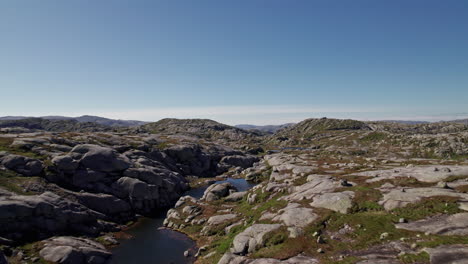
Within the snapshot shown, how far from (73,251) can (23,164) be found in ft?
120

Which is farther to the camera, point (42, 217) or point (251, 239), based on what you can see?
point (42, 217)

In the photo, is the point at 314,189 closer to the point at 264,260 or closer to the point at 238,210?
the point at 238,210

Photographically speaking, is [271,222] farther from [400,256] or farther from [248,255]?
[400,256]

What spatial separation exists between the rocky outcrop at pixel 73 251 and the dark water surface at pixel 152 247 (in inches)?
95.7

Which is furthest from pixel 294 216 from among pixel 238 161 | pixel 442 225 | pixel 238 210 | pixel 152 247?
A: pixel 238 161

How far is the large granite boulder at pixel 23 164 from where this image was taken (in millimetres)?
59438

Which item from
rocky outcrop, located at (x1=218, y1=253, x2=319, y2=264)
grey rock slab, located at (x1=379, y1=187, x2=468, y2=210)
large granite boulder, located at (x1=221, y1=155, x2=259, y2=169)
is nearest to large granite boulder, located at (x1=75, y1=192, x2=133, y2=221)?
rocky outcrop, located at (x1=218, y1=253, x2=319, y2=264)

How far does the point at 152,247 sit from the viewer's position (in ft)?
154

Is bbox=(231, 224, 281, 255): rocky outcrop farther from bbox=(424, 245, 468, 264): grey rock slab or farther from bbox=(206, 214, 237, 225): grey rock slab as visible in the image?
bbox=(424, 245, 468, 264): grey rock slab

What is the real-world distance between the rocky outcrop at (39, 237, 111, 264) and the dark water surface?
2.43m

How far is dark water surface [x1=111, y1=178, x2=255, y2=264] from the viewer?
41919 mm

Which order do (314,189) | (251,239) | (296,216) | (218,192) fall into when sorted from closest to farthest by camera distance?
(251,239) → (296,216) → (314,189) → (218,192)

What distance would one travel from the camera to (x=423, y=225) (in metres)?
24.8

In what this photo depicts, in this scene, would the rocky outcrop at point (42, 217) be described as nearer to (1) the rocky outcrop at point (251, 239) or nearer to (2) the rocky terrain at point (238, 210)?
(2) the rocky terrain at point (238, 210)
